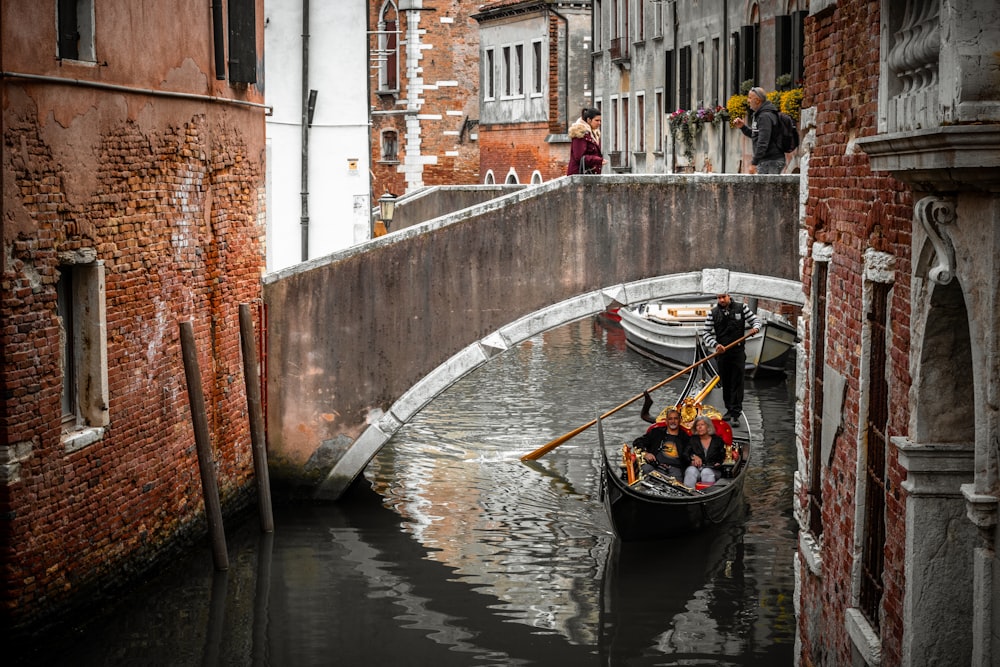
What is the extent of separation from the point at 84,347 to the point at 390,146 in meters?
21.4

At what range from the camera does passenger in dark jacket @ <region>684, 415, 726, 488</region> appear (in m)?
10.5

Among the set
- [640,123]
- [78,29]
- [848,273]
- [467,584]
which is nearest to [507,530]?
[467,584]

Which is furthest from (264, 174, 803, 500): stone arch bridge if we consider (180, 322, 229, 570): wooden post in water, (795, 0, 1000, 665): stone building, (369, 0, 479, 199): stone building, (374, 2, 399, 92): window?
(374, 2, 399, 92): window

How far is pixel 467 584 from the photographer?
931cm

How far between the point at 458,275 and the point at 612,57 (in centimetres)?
1371

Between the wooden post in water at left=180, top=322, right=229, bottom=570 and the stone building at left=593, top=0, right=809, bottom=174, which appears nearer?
the wooden post in water at left=180, top=322, right=229, bottom=570

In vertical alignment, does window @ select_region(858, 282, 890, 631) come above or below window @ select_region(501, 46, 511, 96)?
below

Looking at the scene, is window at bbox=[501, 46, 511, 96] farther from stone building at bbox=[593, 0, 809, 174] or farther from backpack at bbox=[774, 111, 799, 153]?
backpack at bbox=[774, 111, 799, 153]

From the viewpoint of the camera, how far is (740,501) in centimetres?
1090

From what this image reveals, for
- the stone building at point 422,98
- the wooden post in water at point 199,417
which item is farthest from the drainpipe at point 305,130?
the stone building at point 422,98

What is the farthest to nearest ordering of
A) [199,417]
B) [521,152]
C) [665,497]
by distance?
[521,152] → [665,497] → [199,417]

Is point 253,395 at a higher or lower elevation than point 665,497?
higher

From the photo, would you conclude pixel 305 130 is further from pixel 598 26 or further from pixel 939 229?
pixel 939 229

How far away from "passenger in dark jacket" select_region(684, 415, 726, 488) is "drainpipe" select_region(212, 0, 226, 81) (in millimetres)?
4193
